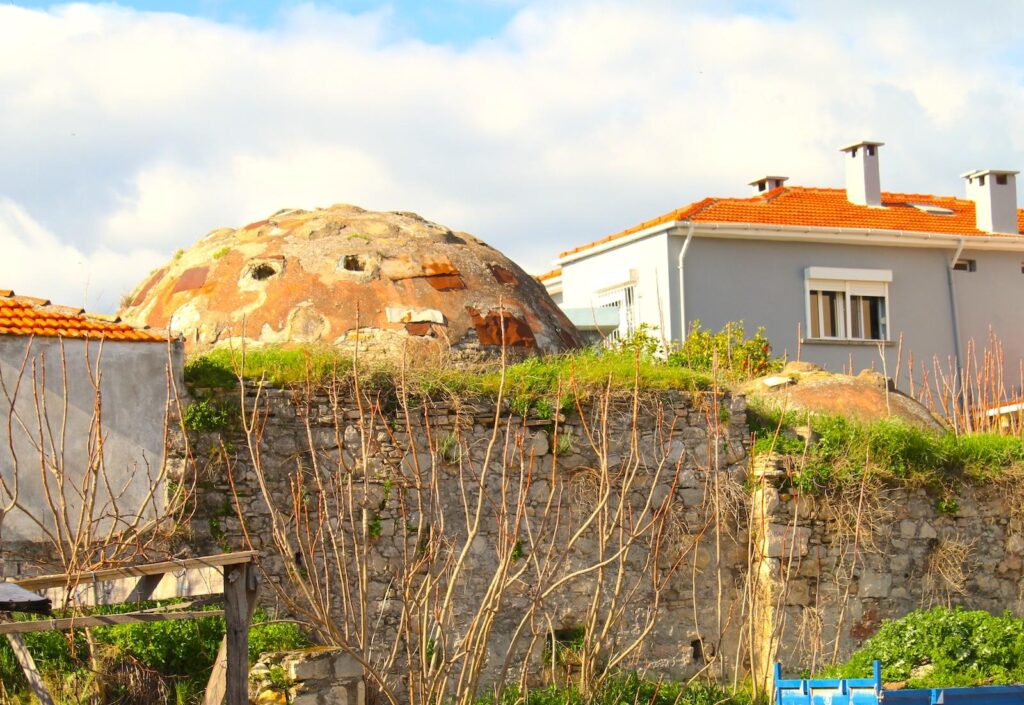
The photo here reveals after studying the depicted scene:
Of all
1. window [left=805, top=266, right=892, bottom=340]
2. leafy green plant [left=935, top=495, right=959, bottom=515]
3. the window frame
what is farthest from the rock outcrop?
window [left=805, top=266, right=892, bottom=340]

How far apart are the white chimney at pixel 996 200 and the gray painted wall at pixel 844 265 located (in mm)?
679

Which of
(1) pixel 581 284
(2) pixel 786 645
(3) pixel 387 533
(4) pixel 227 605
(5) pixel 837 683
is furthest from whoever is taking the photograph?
(1) pixel 581 284

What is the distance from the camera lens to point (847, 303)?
72.4ft

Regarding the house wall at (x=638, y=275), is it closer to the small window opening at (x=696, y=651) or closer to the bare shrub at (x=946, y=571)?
the bare shrub at (x=946, y=571)

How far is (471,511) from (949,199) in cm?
1638

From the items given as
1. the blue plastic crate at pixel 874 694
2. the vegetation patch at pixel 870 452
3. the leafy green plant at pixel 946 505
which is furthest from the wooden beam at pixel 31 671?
the leafy green plant at pixel 946 505

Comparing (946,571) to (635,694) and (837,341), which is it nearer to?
(635,694)

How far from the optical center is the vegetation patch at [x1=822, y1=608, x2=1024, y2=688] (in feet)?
36.4

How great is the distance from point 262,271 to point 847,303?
11579 millimetres

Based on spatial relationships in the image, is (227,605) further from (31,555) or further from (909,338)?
(909,338)

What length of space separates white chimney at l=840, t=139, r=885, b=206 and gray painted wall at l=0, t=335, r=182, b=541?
15165 mm

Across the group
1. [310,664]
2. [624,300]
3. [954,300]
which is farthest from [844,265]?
[310,664]

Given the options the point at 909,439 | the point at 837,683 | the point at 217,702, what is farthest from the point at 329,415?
the point at 909,439

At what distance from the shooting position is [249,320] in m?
13.1
